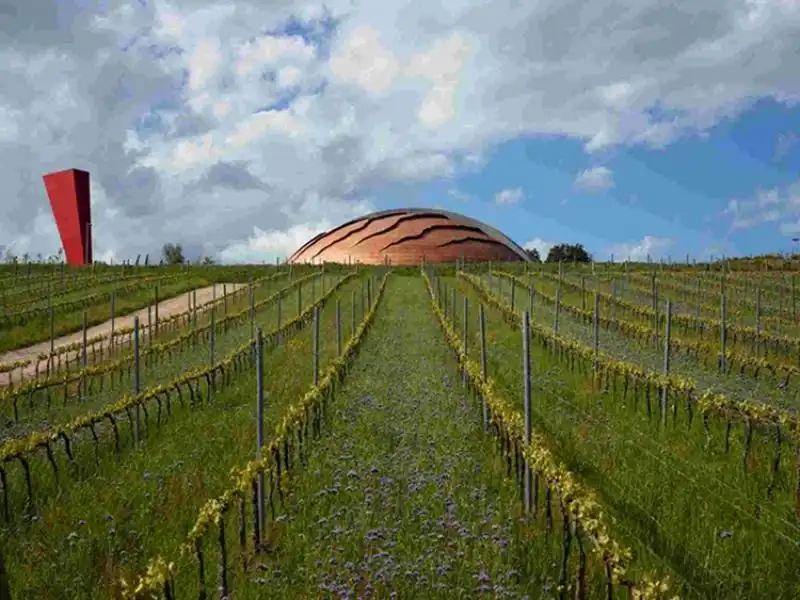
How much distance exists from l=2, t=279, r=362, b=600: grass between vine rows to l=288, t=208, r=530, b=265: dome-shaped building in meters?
71.1

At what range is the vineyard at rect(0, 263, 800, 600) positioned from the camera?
678cm

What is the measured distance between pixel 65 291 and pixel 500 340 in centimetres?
2921

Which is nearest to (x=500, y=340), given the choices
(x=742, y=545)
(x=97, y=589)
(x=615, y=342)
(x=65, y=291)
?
(x=615, y=342)

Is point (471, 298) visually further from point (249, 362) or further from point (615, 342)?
point (249, 362)

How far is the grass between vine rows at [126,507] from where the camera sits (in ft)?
23.4

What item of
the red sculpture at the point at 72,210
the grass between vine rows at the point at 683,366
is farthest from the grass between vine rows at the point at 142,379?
the red sculpture at the point at 72,210

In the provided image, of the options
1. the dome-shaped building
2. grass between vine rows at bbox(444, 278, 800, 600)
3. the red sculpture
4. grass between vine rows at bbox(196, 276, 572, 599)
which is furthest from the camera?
the dome-shaped building

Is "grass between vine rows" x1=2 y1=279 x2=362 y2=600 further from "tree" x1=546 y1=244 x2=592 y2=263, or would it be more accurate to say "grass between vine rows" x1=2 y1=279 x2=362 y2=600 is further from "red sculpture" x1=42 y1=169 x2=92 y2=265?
"tree" x1=546 y1=244 x2=592 y2=263

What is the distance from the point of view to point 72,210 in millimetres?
66312

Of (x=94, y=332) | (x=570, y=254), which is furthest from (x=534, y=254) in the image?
(x=94, y=332)

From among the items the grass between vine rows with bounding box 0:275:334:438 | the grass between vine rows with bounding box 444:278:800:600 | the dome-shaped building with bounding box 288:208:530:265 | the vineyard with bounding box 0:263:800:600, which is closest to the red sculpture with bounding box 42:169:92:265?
the dome-shaped building with bounding box 288:208:530:265

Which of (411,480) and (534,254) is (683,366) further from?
(534,254)

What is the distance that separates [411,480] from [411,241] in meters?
77.5

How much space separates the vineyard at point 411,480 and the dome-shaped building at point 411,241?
63159mm
